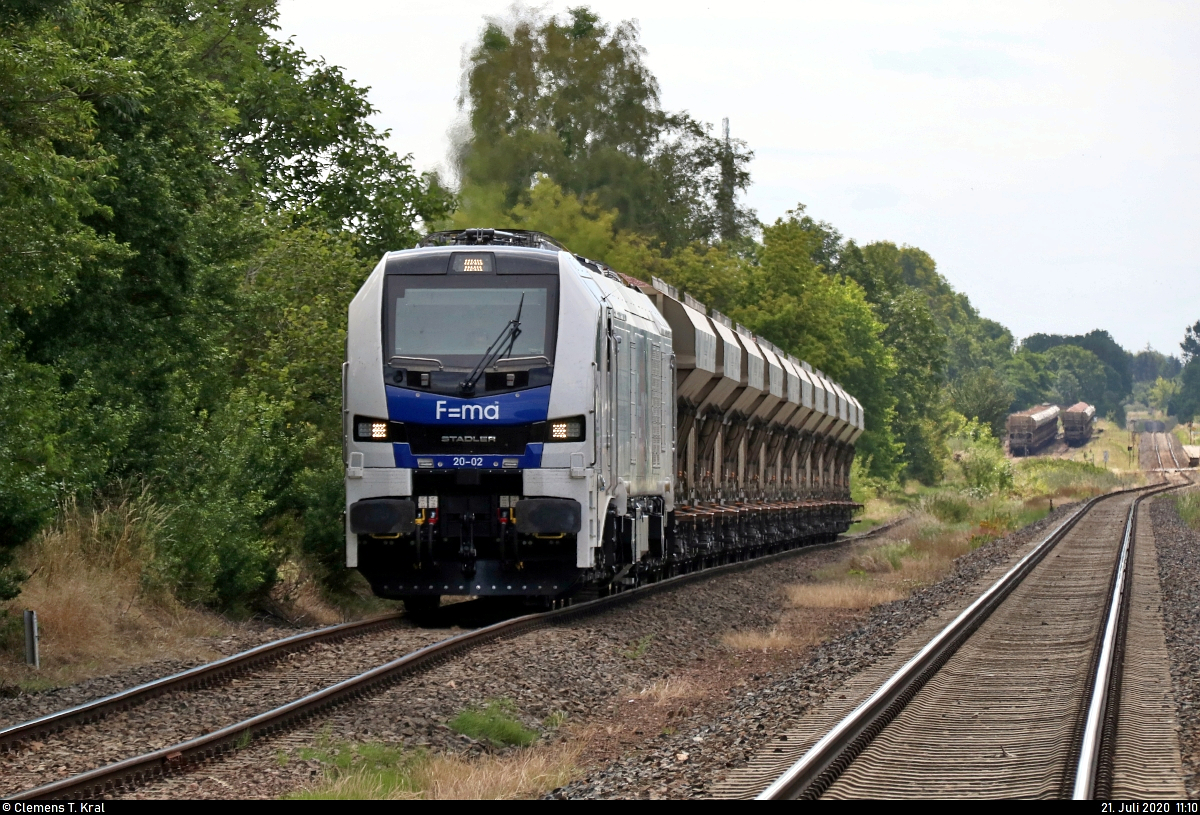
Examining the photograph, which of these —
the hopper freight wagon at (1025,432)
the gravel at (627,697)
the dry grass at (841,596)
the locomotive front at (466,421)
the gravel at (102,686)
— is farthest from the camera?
the hopper freight wagon at (1025,432)

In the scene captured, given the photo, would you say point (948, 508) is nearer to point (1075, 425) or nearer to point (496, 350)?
point (496, 350)

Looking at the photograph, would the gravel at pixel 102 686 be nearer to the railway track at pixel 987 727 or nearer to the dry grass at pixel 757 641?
the dry grass at pixel 757 641

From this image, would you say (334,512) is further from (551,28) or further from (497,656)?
(551,28)

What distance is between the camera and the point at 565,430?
15.1 meters

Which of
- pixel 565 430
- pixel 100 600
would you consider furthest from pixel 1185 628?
pixel 100 600

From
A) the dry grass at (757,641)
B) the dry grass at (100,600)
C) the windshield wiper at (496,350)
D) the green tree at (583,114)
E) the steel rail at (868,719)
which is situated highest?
the green tree at (583,114)

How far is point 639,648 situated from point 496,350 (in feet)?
11.4

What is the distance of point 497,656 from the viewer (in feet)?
42.4

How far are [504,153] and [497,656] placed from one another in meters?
42.1

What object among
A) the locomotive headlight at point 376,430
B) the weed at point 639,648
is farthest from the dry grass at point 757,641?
the locomotive headlight at point 376,430

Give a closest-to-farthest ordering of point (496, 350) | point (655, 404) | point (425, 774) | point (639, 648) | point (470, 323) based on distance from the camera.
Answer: point (425, 774), point (639, 648), point (496, 350), point (470, 323), point (655, 404)

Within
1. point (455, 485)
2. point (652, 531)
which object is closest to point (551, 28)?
point (652, 531)

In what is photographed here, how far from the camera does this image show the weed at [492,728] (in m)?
9.98

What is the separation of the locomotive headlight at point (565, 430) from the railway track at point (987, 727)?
13.7 feet
